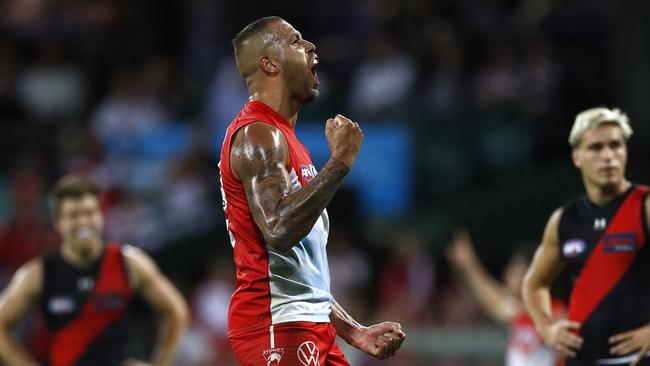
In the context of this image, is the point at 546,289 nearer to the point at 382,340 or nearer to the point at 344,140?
the point at 382,340

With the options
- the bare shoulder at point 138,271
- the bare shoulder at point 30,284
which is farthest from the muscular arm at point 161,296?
the bare shoulder at point 30,284

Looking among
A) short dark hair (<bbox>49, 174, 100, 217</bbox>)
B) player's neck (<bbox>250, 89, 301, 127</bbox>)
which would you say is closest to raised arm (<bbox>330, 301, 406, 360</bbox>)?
player's neck (<bbox>250, 89, 301, 127</bbox>)

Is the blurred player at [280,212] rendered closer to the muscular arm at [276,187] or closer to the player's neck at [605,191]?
the muscular arm at [276,187]

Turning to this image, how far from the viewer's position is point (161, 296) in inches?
311

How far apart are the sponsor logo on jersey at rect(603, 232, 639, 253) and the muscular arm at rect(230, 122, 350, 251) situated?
2.51 meters

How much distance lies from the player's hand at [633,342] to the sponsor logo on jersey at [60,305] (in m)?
3.38

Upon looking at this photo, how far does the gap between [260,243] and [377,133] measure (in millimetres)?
8508

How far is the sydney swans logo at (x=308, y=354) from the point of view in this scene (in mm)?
5035

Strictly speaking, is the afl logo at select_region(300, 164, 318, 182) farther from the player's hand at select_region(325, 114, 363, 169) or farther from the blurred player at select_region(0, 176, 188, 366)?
the blurred player at select_region(0, 176, 188, 366)

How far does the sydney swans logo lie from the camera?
5.04 metres

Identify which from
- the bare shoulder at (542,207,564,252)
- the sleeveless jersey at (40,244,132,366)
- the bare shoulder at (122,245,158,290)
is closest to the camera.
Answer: the bare shoulder at (542,207,564,252)

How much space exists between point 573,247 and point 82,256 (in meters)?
3.17

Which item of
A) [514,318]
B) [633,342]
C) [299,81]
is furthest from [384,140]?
[299,81]

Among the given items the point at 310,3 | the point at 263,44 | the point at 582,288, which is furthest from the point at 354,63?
the point at 263,44
